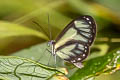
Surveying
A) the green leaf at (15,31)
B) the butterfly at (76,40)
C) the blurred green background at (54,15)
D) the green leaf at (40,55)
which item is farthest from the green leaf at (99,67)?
the green leaf at (15,31)

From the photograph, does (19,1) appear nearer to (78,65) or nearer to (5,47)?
(5,47)

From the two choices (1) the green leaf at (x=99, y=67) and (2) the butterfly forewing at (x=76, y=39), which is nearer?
(1) the green leaf at (x=99, y=67)

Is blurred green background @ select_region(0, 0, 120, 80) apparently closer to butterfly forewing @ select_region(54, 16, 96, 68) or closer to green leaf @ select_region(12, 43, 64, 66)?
green leaf @ select_region(12, 43, 64, 66)

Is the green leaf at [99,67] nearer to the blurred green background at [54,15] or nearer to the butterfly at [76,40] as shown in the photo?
the butterfly at [76,40]

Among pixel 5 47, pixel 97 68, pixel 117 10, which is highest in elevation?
pixel 117 10

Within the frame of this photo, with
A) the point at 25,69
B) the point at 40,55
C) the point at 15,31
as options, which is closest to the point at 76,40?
the point at 40,55

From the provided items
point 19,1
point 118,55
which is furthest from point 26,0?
point 118,55
